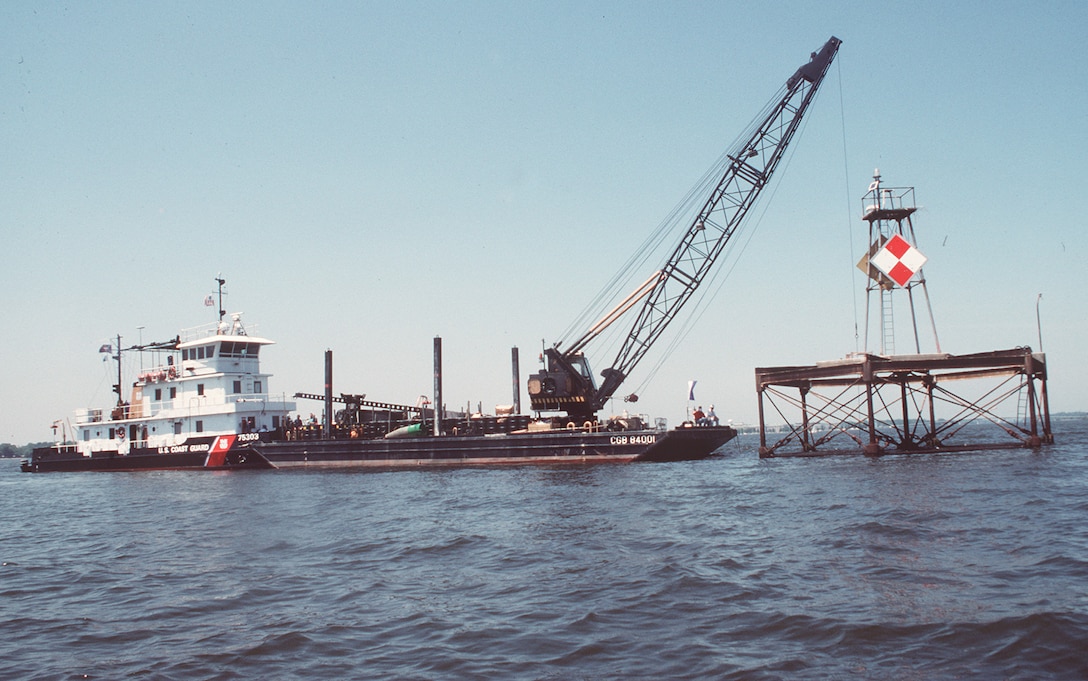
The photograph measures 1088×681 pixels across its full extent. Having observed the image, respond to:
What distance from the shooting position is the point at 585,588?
37.7ft

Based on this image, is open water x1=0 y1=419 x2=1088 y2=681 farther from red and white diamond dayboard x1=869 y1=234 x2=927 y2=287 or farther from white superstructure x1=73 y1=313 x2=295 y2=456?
white superstructure x1=73 y1=313 x2=295 y2=456

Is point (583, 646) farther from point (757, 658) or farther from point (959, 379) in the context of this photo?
point (959, 379)

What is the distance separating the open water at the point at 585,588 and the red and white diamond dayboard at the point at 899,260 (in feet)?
47.6

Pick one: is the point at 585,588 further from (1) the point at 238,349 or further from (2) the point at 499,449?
(1) the point at 238,349

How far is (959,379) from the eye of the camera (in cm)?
3647

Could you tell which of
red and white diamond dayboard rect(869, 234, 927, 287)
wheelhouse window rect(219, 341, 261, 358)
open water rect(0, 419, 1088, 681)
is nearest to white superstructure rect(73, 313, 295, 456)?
wheelhouse window rect(219, 341, 261, 358)

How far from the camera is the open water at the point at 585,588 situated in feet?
27.3

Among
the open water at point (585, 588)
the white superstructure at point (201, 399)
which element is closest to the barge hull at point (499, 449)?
the white superstructure at point (201, 399)

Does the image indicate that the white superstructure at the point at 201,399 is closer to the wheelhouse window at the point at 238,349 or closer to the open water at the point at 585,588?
the wheelhouse window at the point at 238,349

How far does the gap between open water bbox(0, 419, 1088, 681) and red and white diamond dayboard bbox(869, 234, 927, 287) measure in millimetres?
14524

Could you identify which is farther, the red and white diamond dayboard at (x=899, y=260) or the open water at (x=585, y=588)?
the red and white diamond dayboard at (x=899, y=260)

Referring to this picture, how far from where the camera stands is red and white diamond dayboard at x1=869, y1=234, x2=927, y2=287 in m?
35.2

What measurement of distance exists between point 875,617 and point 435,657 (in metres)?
5.23

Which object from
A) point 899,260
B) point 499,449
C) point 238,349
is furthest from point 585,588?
point 238,349
